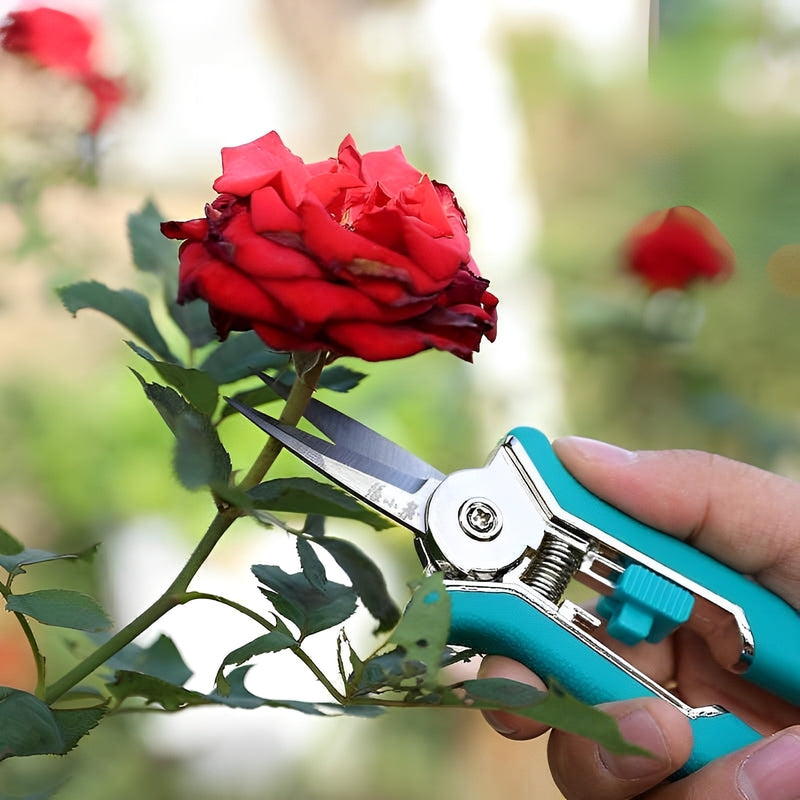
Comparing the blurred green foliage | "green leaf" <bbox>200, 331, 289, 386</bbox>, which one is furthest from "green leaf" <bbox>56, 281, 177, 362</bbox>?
the blurred green foliage

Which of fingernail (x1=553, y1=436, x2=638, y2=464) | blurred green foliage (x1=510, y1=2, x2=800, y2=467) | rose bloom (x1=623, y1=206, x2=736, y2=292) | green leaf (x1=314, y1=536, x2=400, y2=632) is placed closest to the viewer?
green leaf (x1=314, y1=536, x2=400, y2=632)

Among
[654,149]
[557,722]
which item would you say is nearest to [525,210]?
[654,149]

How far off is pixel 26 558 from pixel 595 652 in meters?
0.25

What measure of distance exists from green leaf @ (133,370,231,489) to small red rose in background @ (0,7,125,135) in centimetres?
63

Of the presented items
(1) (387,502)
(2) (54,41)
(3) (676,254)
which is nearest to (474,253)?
(3) (676,254)

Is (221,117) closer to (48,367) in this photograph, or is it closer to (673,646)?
(48,367)

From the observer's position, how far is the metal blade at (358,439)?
43cm

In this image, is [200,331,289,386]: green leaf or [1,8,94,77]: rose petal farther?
[1,8,94,77]: rose petal

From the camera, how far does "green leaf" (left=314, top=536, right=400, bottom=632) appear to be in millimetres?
386

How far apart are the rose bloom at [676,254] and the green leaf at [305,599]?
2.34 feet

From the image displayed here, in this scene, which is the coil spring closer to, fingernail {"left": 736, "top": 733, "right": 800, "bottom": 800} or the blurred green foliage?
fingernail {"left": 736, "top": 733, "right": 800, "bottom": 800}

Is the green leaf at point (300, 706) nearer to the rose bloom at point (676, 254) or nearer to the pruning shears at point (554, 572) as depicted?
the pruning shears at point (554, 572)

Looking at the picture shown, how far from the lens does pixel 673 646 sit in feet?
2.00

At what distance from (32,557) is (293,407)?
0.38ft
